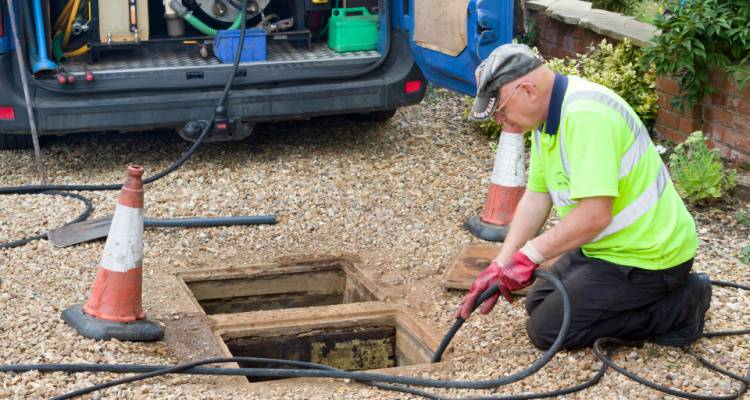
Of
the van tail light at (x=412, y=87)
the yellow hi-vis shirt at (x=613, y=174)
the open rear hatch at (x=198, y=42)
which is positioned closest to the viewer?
the yellow hi-vis shirt at (x=613, y=174)

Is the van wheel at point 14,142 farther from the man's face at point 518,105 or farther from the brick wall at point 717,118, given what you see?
the man's face at point 518,105

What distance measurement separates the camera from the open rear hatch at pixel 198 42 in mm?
6512

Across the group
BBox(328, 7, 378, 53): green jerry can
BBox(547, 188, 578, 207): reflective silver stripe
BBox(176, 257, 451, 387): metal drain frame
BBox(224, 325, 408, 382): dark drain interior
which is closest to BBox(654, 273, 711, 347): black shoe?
BBox(547, 188, 578, 207): reflective silver stripe

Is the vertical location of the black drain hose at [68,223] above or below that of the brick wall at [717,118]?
below

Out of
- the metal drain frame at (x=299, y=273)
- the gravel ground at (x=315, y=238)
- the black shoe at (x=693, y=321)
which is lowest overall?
the metal drain frame at (x=299, y=273)

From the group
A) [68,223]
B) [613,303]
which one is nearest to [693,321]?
[613,303]

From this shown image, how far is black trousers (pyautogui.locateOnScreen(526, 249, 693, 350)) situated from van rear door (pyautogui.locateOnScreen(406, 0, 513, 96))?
202 cm

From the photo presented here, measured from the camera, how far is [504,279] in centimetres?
397

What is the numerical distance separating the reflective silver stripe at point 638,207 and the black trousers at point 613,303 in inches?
7.8

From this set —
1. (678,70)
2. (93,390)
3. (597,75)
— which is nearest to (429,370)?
(93,390)

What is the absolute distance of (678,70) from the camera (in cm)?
625

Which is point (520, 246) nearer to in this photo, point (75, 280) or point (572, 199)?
point (572, 199)

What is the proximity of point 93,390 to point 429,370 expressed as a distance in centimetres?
128

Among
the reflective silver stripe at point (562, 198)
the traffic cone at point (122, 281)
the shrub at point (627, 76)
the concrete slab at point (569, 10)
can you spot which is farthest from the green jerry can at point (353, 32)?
the reflective silver stripe at point (562, 198)
